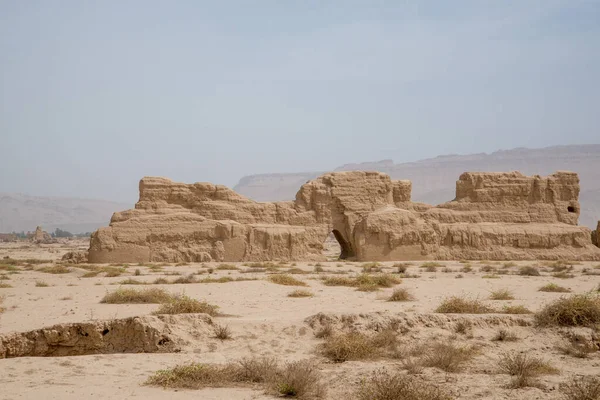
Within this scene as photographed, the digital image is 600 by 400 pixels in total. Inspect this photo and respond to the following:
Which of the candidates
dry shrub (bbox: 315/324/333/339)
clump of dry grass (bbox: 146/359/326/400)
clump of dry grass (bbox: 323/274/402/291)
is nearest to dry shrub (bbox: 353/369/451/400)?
clump of dry grass (bbox: 146/359/326/400)

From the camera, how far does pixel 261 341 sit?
34.8 ft

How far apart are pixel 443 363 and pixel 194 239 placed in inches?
926

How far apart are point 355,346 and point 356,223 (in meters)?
24.1

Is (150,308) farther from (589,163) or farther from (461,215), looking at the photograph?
(589,163)

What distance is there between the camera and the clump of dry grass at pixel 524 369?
27.3 ft

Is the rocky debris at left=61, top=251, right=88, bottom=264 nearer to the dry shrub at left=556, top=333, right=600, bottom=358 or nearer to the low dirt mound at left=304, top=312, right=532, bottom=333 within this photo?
the low dirt mound at left=304, top=312, right=532, bottom=333

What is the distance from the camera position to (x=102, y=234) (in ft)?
101

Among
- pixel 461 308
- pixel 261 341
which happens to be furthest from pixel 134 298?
pixel 461 308

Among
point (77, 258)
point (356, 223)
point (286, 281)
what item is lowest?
point (77, 258)

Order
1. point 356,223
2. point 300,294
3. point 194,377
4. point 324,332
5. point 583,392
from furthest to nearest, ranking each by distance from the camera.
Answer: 1. point 356,223
2. point 300,294
3. point 324,332
4. point 194,377
5. point 583,392

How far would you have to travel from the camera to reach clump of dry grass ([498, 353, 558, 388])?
831cm

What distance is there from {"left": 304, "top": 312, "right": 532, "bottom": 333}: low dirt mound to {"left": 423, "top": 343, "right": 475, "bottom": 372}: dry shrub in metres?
1.08

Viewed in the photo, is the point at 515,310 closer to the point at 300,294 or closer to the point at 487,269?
the point at 300,294

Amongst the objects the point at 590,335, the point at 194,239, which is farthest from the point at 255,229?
the point at 590,335
